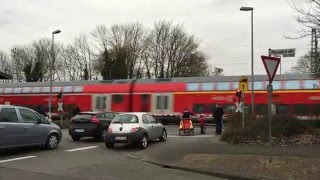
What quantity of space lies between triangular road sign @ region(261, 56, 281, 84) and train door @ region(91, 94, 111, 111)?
30.2m

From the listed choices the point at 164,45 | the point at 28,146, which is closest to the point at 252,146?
the point at 28,146

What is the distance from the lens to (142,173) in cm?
1332

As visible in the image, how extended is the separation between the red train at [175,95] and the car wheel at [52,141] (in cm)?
1732

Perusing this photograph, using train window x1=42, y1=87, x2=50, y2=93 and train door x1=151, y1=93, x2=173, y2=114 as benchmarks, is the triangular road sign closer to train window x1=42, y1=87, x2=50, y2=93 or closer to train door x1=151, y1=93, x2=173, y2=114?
train door x1=151, y1=93, x2=173, y2=114

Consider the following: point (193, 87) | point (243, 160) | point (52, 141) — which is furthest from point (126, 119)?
point (193, 87)

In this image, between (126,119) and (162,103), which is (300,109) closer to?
(162,103)

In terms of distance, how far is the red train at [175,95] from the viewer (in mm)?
35625

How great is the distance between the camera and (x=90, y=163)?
50.2 ft

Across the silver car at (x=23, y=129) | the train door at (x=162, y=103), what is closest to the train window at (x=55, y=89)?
the train door at (x=162, y=103)

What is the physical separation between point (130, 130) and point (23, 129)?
167 inches

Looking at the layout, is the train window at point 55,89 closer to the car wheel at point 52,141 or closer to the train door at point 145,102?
the train door at point 145,102

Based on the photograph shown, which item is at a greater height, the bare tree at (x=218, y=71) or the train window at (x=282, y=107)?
the bare tree at (x=218, y=71)

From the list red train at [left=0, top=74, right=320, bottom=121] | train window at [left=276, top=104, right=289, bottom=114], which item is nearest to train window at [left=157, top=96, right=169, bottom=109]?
red train at [left=0, top=74, right=320, bottom=121]

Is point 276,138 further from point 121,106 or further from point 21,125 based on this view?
point 121,106
